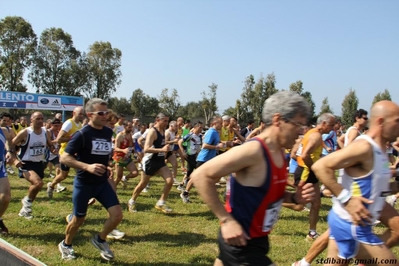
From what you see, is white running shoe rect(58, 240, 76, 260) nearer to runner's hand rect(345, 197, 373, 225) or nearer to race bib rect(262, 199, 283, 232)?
race bib rect(262, 199, 283, 232)

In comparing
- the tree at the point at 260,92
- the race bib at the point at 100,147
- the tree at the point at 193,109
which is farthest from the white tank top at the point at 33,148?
the tree at the point at 193,109

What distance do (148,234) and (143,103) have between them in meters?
65.3

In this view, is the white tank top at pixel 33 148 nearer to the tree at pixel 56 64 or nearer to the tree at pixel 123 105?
the tree at pixel 56 64

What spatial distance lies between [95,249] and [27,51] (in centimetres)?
4665

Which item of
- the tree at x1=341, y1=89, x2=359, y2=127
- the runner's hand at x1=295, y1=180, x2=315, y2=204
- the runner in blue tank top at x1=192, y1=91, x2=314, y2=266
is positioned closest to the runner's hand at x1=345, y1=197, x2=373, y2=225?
the runner's hand at x1=295, y1=180, x2=315, y2=204

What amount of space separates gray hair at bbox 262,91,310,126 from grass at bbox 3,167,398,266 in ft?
10.4

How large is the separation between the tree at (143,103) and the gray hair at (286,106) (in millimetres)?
67303

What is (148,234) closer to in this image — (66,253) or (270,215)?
(66,253)

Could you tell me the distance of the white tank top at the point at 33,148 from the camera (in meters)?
6.36

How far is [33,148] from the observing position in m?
6.41

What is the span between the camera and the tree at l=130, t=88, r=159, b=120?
6894cm

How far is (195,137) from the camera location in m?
9.98

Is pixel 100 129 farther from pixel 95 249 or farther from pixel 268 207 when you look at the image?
pixel 268 207

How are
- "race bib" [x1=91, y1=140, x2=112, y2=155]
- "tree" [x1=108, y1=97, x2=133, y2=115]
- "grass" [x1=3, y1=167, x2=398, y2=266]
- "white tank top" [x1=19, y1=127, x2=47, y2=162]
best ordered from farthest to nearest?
"tree" [x1=108, y1=97, x2=133, y2=115] < "white tank top" [x1=19, y1=127, x2=47, y2=162] < "grass" [x1=3, y1=167, x2=398, y2=266] < "race bib" [x1=91, y1=140, x2=112, y2=155]
